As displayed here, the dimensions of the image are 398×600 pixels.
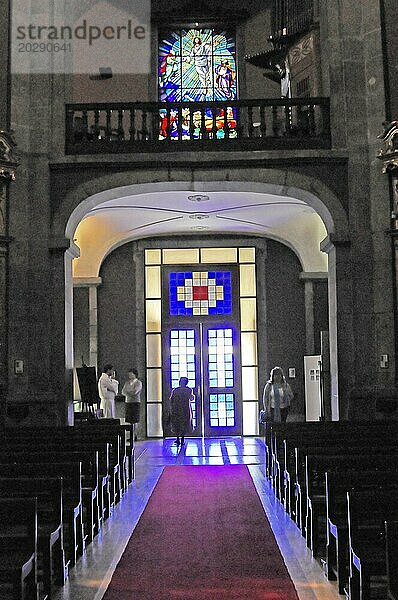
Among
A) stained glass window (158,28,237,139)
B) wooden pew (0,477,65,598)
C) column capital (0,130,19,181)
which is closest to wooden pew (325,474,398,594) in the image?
wooden pew (0,477,65,598)

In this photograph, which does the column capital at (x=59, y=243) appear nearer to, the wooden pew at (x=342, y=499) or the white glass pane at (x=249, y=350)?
the wooden pew at (x=342, y=499)

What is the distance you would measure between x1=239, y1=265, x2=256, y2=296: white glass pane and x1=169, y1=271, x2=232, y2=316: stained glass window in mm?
299

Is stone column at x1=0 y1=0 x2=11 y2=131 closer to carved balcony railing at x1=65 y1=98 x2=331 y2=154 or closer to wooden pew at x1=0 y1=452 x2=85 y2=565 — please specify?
carved balcony railing at x1=65 y1=98 x2=331 y2=154

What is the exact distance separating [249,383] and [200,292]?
2.56 meters

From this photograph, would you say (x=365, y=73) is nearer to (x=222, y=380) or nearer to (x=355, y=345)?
(x=355, y=345)

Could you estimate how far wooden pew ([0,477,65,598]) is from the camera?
226 inches

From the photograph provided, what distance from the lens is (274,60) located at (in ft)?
55.8

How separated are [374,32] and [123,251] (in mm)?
9591

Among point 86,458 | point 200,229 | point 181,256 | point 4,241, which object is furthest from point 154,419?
point 86,458

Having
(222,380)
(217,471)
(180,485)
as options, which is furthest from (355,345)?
(222,380)

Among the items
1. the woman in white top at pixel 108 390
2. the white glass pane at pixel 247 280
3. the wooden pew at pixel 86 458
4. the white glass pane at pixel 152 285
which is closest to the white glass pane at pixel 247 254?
the white glass pane at pixel 247 280

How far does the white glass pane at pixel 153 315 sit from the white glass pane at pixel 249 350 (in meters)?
2.13

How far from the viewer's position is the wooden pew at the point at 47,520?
5.75 meters

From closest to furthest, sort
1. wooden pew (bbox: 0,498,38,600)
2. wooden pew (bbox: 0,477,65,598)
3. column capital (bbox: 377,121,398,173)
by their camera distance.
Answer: wooden pew (bbox: 0,498,38,600) → wooden pew (bbox: 0,477,65,598) → column capital (bbox: 377,121,398,173)
